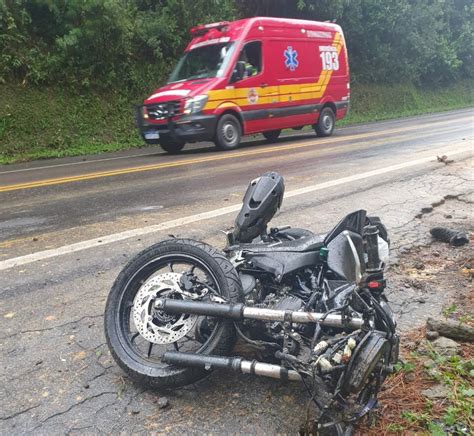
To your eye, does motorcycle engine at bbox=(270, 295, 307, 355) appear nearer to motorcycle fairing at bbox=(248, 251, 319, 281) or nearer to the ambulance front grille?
motorcycle fairing at bbox=(248, 251, 319, 281)

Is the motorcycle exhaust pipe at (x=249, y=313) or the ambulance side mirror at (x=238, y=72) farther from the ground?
the motorcycle exhaust pipe at (x=249, y=313)

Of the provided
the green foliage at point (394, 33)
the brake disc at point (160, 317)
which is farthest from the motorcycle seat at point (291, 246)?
the green foliage at point (394, 33)

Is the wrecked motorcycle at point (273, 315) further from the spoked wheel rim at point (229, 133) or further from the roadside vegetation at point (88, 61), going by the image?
the roadside vegetation at point (88, 61)

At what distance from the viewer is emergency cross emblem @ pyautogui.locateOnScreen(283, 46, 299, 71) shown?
42.2ft

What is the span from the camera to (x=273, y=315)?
2.12 m

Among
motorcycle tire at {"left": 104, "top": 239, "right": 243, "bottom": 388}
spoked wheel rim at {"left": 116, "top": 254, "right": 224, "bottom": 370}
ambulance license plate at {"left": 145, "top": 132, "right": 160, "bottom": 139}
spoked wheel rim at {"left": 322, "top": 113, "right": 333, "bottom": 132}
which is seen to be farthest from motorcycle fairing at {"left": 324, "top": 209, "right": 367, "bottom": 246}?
spoked wheel rim at {"left": 322, "top": 113, "right": 333, "bottom": 132}

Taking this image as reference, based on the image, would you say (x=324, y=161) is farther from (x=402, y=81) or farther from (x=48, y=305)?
(x=402, y=81)

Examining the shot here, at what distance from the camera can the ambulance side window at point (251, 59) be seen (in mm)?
11727

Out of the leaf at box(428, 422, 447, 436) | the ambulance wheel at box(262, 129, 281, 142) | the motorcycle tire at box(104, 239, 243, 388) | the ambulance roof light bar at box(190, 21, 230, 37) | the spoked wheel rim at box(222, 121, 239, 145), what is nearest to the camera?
the leaf at box(428, 422, 447, 436)

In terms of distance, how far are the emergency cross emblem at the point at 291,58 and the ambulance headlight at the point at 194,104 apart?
303 cm

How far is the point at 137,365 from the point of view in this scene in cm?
238

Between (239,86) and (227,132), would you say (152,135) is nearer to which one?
(227,132)

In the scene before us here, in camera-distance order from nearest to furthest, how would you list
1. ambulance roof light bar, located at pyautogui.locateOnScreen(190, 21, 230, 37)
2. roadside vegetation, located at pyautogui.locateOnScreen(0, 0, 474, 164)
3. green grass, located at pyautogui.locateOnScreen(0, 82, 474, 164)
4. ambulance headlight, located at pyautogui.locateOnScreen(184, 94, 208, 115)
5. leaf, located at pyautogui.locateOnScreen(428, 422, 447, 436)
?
leaf, located at pyautogui.locateOnScreen(428, 422, 447, 436), ambulance headlight, located at pyautogui.locateOnScreen(184, 94, 208, 115), ambulance roof light bar, located at pyautogui.locateOnScreen(190, 21, 230, 37), green grass, located at pyautogui.locateOnScreen(0, 82, 474, 164), roadside vegetation, located at pyautogui.locateOnScreen(0, 0, 474, 164)

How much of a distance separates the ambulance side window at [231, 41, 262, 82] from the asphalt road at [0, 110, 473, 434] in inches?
77.8
